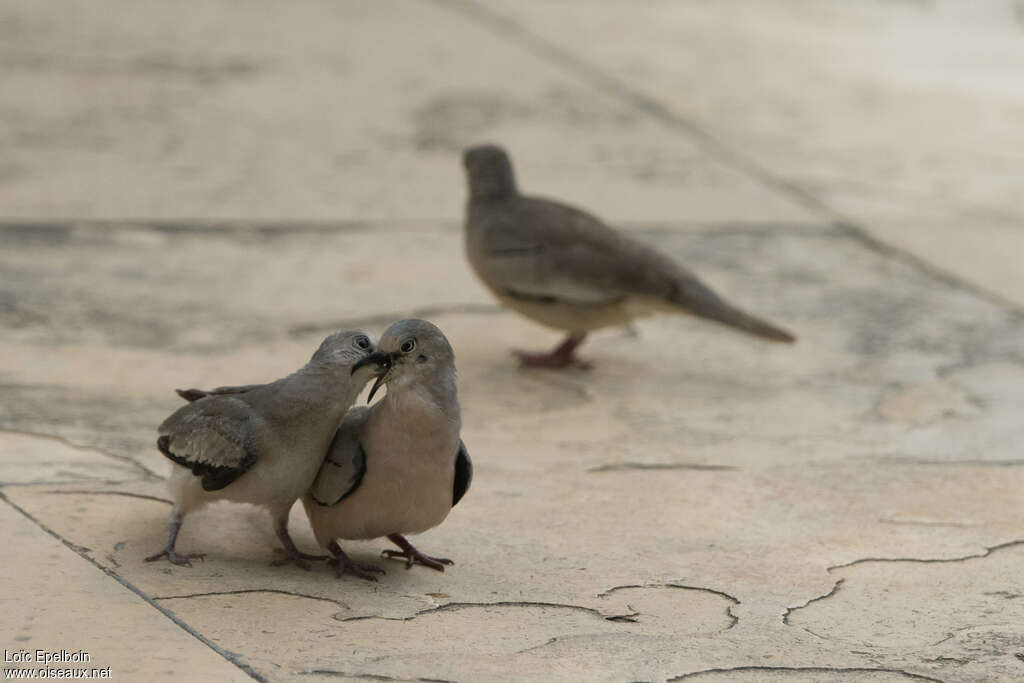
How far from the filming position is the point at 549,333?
21.5 feet

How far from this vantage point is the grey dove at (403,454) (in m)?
3.88

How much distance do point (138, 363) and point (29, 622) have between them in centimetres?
223

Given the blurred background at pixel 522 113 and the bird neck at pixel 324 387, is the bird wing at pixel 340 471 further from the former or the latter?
the blurred background at pixel 522 113

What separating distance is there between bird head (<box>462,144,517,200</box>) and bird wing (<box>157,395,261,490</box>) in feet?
7.79

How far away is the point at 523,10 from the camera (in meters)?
11.1

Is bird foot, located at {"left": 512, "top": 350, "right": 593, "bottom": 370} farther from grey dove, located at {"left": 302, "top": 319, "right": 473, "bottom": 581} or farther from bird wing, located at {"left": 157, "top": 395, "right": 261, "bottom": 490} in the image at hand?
bird wing, located at {"left": 157, "top": 395, "right": 261, "bottom": 490}

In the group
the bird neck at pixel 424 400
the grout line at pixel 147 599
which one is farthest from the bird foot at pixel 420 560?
the grout line at pixel 147 599

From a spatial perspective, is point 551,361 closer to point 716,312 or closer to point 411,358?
point 716,312

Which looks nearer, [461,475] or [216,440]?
[216,440]

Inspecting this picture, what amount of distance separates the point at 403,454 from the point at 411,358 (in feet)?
0.74

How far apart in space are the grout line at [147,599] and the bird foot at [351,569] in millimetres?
501

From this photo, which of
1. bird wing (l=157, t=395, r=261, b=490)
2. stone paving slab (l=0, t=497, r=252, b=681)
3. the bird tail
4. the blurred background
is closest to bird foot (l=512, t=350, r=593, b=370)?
the bird tail

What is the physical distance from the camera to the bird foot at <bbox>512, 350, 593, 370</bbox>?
6.08 meters

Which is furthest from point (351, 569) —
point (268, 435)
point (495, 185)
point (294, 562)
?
point (495, 185)
